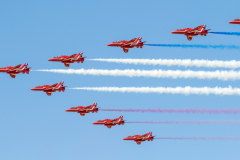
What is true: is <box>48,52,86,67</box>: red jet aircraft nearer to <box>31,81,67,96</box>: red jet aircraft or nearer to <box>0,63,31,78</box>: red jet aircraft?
<box>31,81,67,96</box>: red jet aircraft

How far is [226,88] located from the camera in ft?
315

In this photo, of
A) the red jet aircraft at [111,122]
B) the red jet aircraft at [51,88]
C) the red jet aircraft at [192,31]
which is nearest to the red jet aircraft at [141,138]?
the red jet aircraft at [111,122]

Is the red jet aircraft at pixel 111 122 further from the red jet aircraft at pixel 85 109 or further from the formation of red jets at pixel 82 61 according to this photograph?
the red jet aircraft at pixel 85 109

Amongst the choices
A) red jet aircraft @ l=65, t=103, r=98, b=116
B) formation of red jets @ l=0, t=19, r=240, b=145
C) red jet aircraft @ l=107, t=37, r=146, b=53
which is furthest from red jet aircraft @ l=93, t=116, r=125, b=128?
red jet aircraft @ l=107, t=37, r=146, b=53

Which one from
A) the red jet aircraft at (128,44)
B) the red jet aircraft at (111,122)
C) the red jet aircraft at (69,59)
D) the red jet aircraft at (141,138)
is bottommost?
the red jet aircraft at (141,138)

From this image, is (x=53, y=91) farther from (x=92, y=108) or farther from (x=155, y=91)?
(x=155, y=91)

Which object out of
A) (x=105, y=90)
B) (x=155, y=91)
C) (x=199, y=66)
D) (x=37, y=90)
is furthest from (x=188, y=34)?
(x=37, y=90)

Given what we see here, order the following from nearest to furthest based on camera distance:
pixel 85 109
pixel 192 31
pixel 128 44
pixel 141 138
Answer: pixel 192 31 → pixel 128 44 → pixel 141 138 → pixel 85 109

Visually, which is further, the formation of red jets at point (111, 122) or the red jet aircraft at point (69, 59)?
the formation of red jets at point (111, 122)

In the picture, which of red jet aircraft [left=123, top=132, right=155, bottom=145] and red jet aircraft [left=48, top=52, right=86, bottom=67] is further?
red jet aircraft [left=123, top=132, right=155, bottom=145]

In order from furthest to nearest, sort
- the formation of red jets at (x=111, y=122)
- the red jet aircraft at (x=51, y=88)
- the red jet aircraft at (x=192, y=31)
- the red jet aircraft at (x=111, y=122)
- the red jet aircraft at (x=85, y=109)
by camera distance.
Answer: the red jet aircraft at (x=85, y=109)
the red jet aircraft at (x=111, y=122)
the formation of red jets at (x=111, y=122)
the red jet aircraft at (x=51, y=88)
the red jet aircraft at (x=192, y=31)

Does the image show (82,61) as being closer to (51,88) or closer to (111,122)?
(51,88)

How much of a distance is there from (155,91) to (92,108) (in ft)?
75.6

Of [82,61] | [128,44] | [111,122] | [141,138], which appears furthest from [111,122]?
[128,44]
